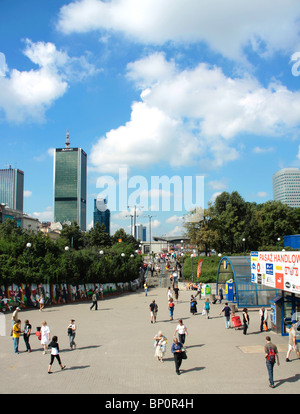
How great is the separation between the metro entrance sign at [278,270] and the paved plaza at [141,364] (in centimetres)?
257

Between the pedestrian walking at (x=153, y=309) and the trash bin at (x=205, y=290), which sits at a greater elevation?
the pedestrian walking at (x=153, y=309)

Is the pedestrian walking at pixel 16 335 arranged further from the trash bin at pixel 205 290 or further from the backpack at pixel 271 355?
the trash bin at pixel 205 290

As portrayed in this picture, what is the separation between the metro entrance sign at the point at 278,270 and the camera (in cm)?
1288

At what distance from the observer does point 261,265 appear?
16500 mm

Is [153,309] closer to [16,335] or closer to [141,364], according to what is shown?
[141,364]

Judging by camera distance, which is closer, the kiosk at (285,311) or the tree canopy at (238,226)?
the kiosk at (285,311)

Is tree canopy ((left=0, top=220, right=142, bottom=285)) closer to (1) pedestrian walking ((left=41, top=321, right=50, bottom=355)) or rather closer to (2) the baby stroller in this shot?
(1) pedestrian walking ((left=41, top=321, right=50, bottom=355))

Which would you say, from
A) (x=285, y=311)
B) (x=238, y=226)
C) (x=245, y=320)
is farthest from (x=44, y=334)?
(x=238, y=226)

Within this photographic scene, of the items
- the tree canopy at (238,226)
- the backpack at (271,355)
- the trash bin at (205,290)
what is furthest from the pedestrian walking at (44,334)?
the tree canopy at (238,226)

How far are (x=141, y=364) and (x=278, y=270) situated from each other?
7.11 meters

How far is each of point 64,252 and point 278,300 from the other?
18.9m

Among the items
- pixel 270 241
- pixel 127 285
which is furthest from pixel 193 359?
pixel 270 241
